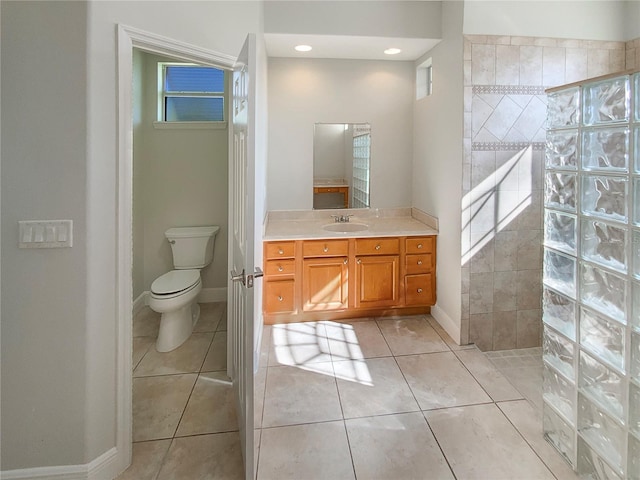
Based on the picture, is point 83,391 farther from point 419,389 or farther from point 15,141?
point 419,389

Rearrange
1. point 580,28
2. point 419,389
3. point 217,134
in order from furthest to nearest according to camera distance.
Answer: point 217,134 → point 580,28 → point 419,389

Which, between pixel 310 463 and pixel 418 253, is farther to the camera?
pixel 418 253

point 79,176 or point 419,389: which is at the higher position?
point 79,176

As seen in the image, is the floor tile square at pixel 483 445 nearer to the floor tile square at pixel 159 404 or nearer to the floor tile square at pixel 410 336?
the floor tile square at pixel 410 336

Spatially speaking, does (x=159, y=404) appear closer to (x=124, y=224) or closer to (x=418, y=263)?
(x=124, y=224)

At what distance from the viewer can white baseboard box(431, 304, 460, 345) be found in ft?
9.61

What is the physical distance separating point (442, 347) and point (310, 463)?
1.52 meters

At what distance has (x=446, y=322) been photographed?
10.3 ft

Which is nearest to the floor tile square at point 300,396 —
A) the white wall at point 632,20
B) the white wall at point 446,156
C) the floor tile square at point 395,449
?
the floor tile square at point 395,449

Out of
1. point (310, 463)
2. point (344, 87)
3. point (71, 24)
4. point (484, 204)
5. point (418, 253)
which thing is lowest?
point (310, 463)

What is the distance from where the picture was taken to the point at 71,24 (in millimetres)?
1472

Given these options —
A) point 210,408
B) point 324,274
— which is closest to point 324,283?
point 324,274

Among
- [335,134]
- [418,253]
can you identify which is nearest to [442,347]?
[418,253]

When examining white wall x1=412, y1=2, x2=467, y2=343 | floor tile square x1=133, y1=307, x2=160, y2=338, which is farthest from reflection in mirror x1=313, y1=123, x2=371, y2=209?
floor tile square x1=133, y1=307, x2=160, y2=338
